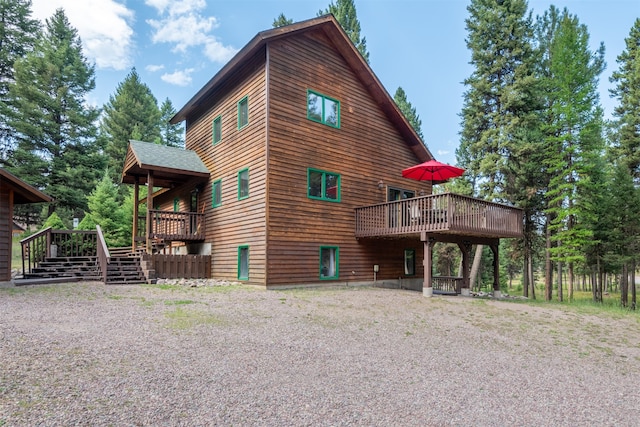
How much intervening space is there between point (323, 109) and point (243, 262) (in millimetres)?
6317

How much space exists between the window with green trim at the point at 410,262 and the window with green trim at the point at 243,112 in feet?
28.2

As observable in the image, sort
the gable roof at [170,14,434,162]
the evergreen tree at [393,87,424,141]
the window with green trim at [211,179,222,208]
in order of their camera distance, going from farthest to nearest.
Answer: the evergreen tree at [393,87,424,141]
the window with green trim at [211,179,222,208]
the gable roof at [170,14,434,162]

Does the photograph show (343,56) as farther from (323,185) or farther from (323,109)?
(323,185)

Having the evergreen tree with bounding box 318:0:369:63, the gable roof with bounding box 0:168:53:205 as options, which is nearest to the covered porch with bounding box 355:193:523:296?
the gable roof with bounding box 0:168:53:205

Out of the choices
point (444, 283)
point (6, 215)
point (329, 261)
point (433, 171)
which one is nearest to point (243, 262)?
point (329, 261)

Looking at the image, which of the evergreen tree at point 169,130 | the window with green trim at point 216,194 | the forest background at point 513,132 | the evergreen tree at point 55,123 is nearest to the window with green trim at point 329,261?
the window with green trim at point 216,194

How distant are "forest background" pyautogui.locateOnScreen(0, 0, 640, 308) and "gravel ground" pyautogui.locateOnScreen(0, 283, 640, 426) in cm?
1372

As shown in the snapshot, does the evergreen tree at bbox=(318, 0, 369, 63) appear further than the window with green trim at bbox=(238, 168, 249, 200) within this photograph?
Yes

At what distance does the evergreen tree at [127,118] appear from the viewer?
35062 millimetres

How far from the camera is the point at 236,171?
14039 mm

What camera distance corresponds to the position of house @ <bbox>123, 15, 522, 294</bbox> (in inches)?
489

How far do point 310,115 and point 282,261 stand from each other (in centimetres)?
537

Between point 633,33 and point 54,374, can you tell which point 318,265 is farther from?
point 633,33

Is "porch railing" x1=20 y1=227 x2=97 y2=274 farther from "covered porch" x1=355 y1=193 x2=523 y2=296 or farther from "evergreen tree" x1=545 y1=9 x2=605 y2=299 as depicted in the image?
"evergreen tree" x1=545 y1=9 x2=605 y2=299
